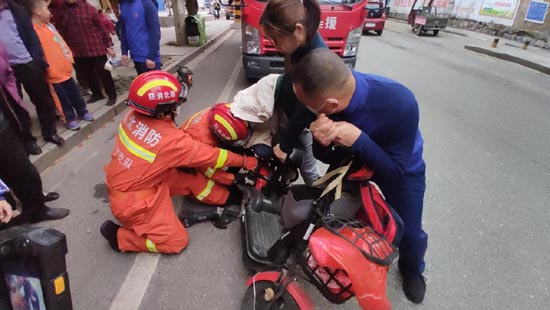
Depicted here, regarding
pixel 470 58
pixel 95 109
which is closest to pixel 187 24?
pixel 95 109

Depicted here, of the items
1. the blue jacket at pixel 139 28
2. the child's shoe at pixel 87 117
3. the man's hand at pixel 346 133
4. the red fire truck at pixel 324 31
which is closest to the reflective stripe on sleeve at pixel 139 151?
the man's hand at pixel 346 133

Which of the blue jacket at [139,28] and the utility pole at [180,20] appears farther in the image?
the utility pole at [180,20]

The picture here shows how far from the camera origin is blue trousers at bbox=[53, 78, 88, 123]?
12.7 ft

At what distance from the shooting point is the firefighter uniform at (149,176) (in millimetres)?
2193

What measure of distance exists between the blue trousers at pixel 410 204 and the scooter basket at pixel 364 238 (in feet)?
1.14

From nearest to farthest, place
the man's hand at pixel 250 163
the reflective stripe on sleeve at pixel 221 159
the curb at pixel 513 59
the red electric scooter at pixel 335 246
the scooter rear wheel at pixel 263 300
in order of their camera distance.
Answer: the red electric scooter at pixel 335 246
the scooter rear wheel at pixel 263 300
the reflective stripe on sleeve at pixel 221 159
the man's hand at pixel 250 163
the curb at pixel 513 59

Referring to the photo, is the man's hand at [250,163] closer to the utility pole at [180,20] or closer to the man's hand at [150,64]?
the man's hand at [150,64]

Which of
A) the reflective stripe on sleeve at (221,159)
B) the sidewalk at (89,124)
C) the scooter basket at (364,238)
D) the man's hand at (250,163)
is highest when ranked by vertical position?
the scooter basket at (364,238)

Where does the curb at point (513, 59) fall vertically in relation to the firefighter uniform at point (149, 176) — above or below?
below

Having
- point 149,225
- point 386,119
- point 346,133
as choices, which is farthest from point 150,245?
point 386,119

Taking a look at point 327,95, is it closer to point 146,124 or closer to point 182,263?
point 146,124

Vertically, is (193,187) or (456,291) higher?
(193,187)

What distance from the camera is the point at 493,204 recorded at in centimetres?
306

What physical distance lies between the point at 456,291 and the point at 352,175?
1.33 meters
